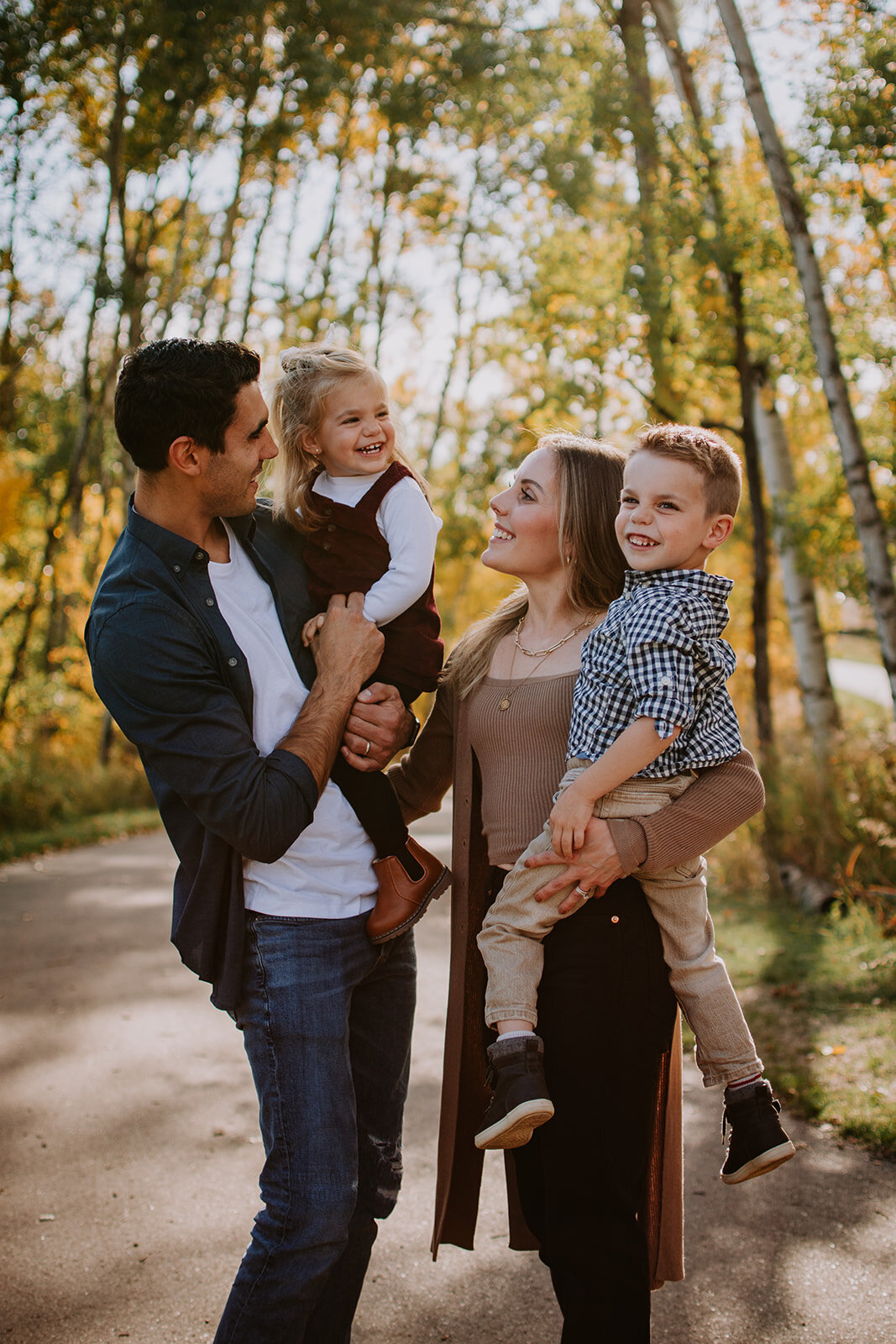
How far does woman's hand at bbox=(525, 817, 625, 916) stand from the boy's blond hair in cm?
74

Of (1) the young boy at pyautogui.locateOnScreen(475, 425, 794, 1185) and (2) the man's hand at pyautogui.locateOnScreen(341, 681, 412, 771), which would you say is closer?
(1) the young boy at pyautogui.locateOnScreen(475, 425, 794, 1185)

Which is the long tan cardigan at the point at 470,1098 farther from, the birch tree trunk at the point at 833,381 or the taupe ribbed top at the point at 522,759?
the birch tree trunk at the point at 833,381

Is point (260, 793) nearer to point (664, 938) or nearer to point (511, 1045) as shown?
point (511, 1045)

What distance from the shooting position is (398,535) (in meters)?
2.63

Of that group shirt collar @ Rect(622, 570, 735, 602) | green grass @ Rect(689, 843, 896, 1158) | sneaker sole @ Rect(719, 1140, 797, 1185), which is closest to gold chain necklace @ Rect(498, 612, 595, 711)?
shirt collar @ Rect(622, 570, 735, 602)

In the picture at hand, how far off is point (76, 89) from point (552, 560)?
1443 centimetres

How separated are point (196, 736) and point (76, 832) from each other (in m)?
9.77

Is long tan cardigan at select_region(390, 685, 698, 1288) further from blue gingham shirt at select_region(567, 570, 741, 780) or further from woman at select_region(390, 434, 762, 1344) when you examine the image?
blue gingham shirt at select_region(567, 570, 741, 780)

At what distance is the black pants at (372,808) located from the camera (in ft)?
7.39

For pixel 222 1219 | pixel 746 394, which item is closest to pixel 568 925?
pixel 222 1219

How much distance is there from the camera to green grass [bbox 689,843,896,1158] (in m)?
4.16

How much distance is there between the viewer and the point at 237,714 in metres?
1.97

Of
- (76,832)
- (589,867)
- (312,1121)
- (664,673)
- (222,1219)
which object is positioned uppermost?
(664,673)

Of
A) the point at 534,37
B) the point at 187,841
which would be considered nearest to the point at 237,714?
the point at 187,841
